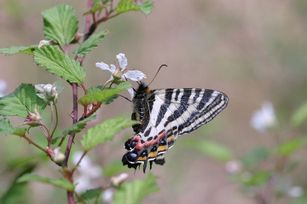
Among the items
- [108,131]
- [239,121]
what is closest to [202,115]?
[108,131]

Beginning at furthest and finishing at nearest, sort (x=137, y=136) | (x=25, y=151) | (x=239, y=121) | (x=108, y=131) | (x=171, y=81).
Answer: (x=171, y=81), (x=239, y=121), (x=25, y=151), (x=137, y=136), (x=108, y=131)

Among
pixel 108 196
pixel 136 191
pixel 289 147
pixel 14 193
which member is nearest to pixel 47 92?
pixel 136 191

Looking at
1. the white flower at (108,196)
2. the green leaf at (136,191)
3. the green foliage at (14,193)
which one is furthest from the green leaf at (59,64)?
the white flower at (108,196)

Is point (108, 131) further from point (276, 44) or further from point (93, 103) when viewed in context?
point (276, 44)

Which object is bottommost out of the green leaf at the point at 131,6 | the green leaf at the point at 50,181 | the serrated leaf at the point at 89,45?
the green leaf at the point at 50,181

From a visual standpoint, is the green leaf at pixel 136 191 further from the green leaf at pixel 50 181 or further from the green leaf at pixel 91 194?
the green leaf at pixel 50 181

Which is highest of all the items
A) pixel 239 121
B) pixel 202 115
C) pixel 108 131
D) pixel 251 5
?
pixel 251 5

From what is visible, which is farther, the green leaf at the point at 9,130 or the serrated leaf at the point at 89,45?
the serrated leaf at the point at 89,45

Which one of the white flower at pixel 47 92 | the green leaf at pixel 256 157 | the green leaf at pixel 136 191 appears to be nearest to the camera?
the white flower at pixel 47 92
